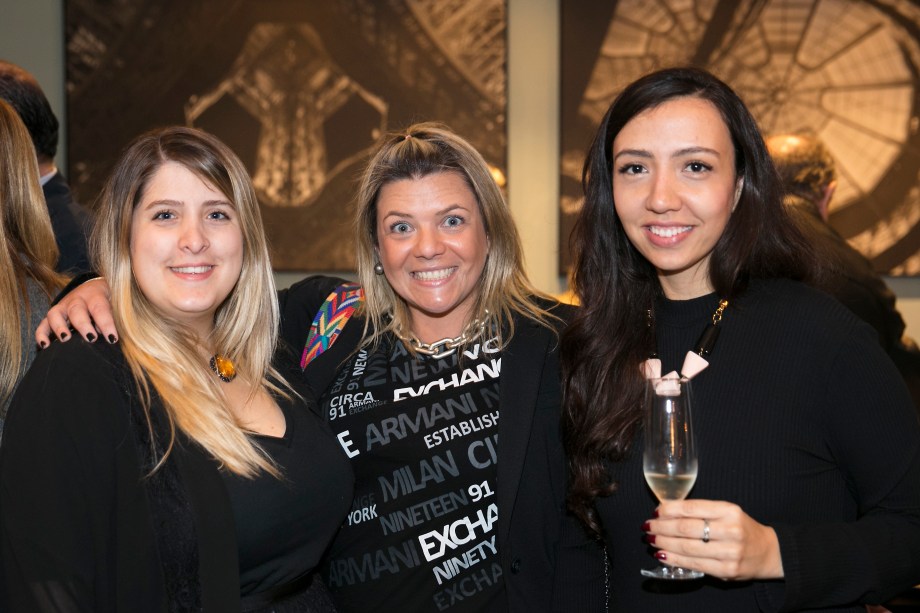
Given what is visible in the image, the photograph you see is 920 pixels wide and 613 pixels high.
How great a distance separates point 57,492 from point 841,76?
4.11 m

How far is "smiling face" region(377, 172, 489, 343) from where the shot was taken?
7.27 feet

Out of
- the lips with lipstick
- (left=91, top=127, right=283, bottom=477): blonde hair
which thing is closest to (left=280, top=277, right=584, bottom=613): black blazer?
(left=91, top=127, right=283, bottom=477): blonde hair

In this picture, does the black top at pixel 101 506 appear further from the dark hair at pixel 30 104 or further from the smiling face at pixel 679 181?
the dark hair at pixel 30 104

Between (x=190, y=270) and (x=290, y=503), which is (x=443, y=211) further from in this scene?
(x=290, y=503)

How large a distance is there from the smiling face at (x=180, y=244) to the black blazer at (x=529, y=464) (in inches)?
16.9

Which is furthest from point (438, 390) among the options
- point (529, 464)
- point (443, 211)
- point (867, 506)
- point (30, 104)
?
point (30, 104)

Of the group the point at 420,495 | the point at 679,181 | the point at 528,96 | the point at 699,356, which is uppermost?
the point at 528,96

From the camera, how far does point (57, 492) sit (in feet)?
5.07

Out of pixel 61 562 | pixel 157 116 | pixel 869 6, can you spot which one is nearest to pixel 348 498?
pixel 61 562

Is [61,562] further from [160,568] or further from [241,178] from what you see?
[241,178]

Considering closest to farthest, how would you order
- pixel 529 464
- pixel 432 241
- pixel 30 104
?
pixel 529 464 → pixel 432 241 → pixel 30 104

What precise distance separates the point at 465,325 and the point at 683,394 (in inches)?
35.9

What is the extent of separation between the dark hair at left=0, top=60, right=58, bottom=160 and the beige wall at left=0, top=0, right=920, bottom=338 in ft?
6.25

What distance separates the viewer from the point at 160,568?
5.31ft
